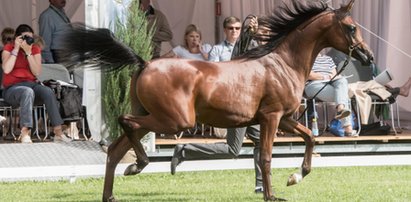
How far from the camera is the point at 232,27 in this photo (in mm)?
13141

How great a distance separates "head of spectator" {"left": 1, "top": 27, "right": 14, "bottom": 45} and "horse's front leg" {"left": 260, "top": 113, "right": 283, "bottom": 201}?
599cm

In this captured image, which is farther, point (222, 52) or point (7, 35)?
point (7, 35)

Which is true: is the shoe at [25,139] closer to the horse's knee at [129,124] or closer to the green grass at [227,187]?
the green grass at [227,187]

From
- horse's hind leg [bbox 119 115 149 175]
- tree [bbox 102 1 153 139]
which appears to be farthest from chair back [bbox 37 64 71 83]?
horse's hind leg [bbox 119 115 149 175]

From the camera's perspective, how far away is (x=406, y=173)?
12609 mm

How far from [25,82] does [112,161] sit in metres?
4.72

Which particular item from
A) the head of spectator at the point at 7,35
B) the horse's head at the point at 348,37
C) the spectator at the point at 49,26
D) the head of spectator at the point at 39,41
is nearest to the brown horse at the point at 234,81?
the horse's head at the point at 348,37

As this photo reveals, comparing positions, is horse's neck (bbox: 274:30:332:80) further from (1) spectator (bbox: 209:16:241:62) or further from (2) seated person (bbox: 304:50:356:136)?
(2) seated person (bbox: 304:50:356:136)

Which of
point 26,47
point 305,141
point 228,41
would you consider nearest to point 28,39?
point 26,47

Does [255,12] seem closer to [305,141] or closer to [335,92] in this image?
[335,92]

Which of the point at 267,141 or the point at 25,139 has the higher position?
the point at 267,141

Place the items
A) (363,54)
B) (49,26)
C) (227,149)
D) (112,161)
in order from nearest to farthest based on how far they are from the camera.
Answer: (112,161) < (363,54) < (227,149) < (49,26)

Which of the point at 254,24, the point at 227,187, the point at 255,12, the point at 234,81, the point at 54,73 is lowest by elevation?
the point at 227,187

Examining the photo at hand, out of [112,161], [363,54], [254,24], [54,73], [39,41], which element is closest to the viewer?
[112,161]
